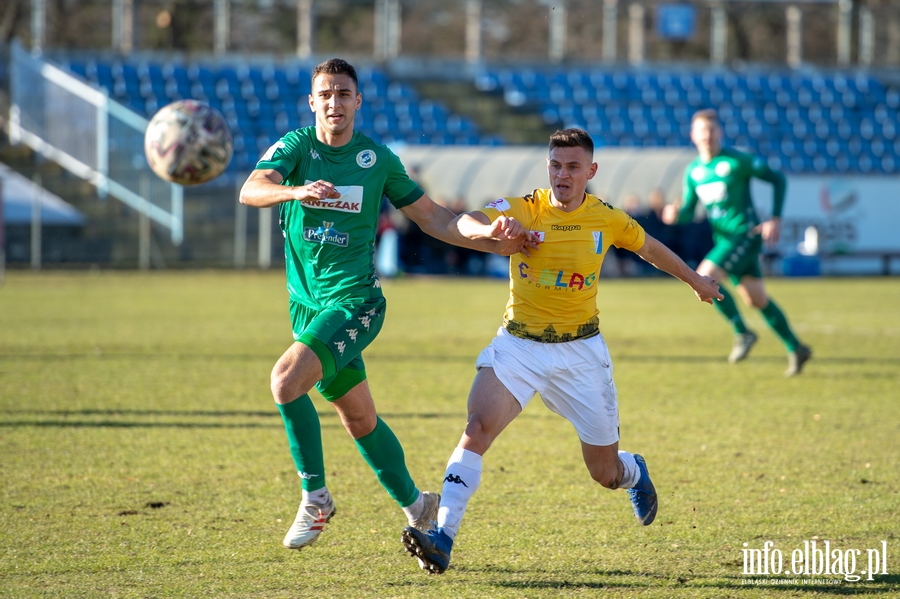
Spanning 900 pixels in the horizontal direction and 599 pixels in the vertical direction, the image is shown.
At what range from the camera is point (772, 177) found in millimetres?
10555

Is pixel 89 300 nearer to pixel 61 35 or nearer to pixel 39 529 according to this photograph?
pixel 39 529

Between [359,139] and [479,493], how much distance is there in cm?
201

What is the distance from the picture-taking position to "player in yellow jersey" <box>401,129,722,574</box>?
466 cm

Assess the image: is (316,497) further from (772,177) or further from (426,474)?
(772,177)

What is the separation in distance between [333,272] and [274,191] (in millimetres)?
471

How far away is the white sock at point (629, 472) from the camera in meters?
4.97

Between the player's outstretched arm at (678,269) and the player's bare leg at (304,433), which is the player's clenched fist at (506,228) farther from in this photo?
the player's bare leg at (304,433)

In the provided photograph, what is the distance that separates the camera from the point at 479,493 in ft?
19.2

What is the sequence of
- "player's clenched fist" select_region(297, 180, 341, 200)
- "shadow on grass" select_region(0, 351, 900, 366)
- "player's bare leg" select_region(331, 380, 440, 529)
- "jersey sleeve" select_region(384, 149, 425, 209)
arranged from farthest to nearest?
"shadow on grass" select_region(0, 351, 900, 366) → "jersey sleeve" select_region(384, 149, 425, 209) → "player's bare leg" select_region(331, 380, 440, 529) → "player's clenched fist" select_region(297, 180, 341, 200)

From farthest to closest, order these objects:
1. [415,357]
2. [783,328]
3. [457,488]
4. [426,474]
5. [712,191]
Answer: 1. [415,357]
2. [712,191]
3. [783,328]
4. [426,474]
5. [457,488]

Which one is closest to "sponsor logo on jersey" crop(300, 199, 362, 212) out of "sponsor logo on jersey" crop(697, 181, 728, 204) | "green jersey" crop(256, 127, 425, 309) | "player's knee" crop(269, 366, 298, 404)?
"green jersey" crop(256, 127, 425, 309)

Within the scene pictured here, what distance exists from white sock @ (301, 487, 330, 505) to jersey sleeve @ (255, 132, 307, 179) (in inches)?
53.7

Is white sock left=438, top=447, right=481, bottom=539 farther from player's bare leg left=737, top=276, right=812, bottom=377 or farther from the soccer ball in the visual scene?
player's bare leg left=737, top=276, right=812, bottom=377

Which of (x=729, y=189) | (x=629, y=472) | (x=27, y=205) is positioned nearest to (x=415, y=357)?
(x=729, y=189)
